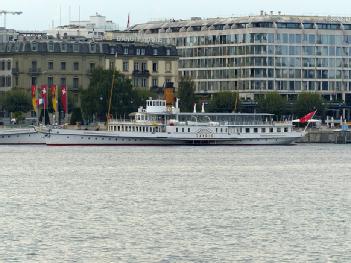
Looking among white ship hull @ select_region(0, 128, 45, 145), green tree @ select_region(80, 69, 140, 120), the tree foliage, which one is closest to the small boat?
white ship hull @ select_region(0, 128, 45, 145)

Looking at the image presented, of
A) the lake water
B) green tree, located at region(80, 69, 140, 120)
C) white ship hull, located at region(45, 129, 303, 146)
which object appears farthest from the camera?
green tree, located at region(80, 69, 140, 120)

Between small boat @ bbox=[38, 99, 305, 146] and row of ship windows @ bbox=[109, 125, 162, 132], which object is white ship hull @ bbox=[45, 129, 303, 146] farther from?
row of ship windows @ bbox=[109, 125, 162, 132]

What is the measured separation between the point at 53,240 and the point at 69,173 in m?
44.4

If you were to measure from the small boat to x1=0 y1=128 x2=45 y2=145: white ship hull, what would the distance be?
4.33 ft

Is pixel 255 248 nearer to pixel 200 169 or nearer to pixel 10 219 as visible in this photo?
pixel 10 219

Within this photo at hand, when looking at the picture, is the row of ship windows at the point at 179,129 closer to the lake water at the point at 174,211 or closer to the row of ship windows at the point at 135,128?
the row of ship windows at the point at 135,128

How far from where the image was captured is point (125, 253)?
62750mm

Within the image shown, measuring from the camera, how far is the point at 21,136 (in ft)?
546

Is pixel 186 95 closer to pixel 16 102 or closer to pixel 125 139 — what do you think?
pixel 16 102

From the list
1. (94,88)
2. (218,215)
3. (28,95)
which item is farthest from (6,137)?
(218,215)

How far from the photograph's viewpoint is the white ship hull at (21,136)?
16550 cm

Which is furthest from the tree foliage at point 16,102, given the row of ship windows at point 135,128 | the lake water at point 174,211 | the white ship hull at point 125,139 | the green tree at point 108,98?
the lake water at point 174,211

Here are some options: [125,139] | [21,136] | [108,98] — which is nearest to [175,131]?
[125,139]

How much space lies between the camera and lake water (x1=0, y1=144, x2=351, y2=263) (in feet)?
208
